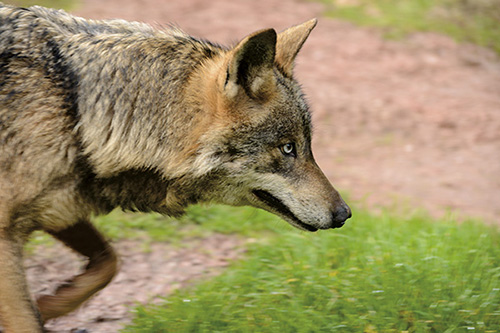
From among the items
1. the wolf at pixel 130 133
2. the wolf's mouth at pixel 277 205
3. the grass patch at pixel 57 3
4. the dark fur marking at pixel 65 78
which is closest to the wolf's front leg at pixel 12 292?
the wolf at pixel 130 133

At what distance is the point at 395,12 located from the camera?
39.3 feet

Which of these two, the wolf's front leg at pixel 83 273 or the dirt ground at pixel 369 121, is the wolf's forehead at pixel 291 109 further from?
the wolf's front leg at pixel 83 273

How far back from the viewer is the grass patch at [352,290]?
388 cm

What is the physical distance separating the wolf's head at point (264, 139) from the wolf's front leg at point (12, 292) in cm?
106

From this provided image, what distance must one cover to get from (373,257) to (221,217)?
1783 millimetres

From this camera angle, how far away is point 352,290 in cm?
417

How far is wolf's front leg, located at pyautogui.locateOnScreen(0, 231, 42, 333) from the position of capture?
325cm

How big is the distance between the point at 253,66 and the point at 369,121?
5417mm

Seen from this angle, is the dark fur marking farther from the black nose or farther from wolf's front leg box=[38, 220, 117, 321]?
the black nose

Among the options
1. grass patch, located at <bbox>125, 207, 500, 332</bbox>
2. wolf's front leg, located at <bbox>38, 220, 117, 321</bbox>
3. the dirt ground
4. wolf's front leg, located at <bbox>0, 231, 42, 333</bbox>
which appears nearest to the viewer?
wolf's front leg, located at <bbox>0, 231, 42, 333</bbox>

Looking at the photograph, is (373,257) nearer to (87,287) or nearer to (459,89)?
(87,287)

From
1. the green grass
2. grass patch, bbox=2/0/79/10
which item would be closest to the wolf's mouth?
grass patch, bbox=2/0/79/10

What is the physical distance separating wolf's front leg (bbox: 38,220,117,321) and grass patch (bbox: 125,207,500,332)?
15.0 inches

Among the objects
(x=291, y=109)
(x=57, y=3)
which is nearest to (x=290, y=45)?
(x=291, y=109)
